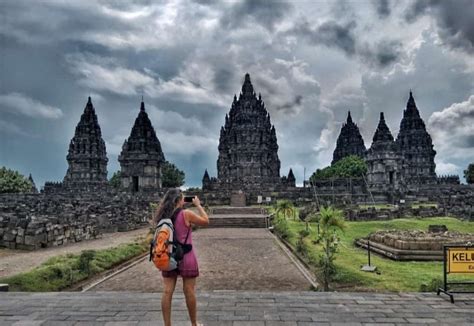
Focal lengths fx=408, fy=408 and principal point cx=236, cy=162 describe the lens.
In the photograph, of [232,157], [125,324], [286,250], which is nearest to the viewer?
[125,324]

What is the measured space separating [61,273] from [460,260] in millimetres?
8199

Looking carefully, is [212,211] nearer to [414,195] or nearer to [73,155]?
[414,195]

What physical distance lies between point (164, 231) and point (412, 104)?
3340 inches

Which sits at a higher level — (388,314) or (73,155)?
(73,155)

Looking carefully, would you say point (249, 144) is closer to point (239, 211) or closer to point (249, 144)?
point (249, 144)

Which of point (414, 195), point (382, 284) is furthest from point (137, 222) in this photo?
point (414, 195)

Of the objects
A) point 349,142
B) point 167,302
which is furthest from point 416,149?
point 167,302

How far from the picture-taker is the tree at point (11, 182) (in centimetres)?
6425

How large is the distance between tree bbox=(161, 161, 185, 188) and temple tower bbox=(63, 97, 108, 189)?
14.0 metres

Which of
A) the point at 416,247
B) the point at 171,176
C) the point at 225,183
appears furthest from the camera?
the point at 171,176

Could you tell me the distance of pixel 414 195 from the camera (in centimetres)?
4878

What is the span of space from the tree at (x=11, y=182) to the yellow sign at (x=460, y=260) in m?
69.8

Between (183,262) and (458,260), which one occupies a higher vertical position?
(183,262)

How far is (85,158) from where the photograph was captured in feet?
225
